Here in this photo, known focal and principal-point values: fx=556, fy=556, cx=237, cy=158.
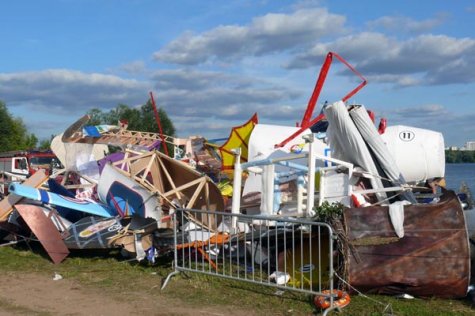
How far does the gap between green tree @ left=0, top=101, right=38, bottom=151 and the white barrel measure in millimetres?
59723

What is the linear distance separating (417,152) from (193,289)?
17.2ft

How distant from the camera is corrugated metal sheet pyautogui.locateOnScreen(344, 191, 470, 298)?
6.28 m

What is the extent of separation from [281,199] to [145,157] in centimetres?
312

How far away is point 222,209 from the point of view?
388 inches

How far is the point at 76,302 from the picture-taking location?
6.84 metres

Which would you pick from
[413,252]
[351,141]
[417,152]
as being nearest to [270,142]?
[417,152]

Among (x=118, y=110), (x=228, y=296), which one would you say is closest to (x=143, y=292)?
(x=228, y=296)

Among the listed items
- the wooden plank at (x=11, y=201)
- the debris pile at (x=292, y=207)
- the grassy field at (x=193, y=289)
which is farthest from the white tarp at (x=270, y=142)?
the wooden plank at (x=11, y=201)

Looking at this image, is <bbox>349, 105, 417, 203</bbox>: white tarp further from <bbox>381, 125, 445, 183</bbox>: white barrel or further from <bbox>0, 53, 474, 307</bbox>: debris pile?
<bbox>381, 125, 445, 183</bbox>: white barrel

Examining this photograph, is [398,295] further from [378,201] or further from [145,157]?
[145,157]

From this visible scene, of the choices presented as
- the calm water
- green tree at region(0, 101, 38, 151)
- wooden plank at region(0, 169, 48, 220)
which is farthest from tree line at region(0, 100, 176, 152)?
wooden plank at region(0, 169, 48, 220)

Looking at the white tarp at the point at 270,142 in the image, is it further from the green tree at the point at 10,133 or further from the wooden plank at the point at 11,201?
the green tree at the point at 10,133

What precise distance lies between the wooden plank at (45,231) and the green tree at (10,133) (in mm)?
57455

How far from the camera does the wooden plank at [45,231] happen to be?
30.4 ft
